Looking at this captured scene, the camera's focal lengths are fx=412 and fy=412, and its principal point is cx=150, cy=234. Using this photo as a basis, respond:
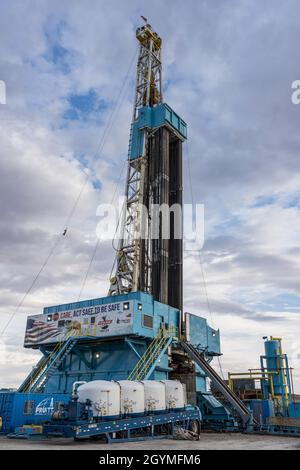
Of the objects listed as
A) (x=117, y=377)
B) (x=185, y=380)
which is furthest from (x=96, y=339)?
(x=185, y=380)

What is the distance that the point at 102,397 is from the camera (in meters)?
16.5

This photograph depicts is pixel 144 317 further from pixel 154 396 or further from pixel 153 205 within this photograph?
pixel 153 205

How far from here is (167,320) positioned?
2938cm

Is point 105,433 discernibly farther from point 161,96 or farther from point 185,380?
point 161,96

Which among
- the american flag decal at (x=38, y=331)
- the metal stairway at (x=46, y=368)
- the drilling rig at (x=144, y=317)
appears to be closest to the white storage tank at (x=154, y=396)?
the drilling rig at (x=144, y=317)

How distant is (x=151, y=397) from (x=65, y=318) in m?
12.4

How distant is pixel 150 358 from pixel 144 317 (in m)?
2.79

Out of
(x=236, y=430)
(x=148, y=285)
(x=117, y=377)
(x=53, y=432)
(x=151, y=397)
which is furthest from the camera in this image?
(x=148, y=285)

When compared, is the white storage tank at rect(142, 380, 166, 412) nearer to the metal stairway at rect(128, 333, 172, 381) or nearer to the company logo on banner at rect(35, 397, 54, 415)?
the metal stairway at rect(128, 333, 172, 381)

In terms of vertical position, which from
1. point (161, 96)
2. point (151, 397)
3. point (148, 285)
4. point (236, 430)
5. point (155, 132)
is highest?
point (161, 96)

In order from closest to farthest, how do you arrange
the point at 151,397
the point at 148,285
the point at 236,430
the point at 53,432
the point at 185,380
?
the point at 53,432 → the point at 151,397 → the point at 236,430 → the point at 185,380 → the point at 148,285

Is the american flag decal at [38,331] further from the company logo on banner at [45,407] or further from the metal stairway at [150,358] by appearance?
the company logo on banner at [45,407]

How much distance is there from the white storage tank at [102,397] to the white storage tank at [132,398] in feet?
1.25
